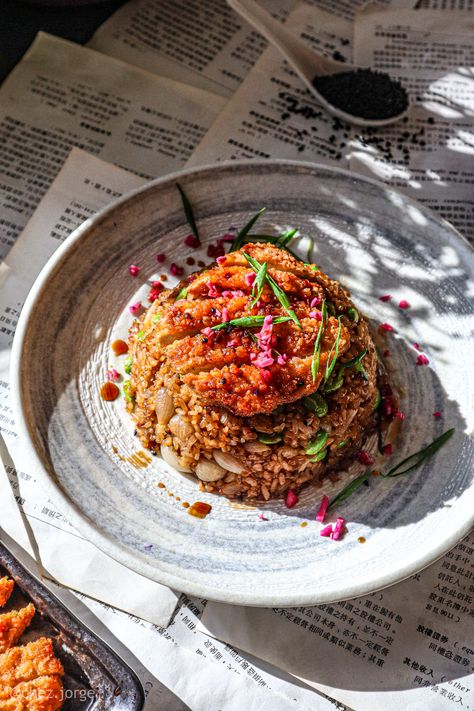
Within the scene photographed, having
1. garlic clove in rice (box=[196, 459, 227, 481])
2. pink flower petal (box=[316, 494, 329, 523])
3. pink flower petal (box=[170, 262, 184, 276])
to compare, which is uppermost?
pink flower petal (box=[170, 262, 184, 276])

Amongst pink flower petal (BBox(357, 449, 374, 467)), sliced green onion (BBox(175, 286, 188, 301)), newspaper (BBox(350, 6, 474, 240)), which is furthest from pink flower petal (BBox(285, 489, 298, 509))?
newspaper (BBox(350, 6, 474, 240))

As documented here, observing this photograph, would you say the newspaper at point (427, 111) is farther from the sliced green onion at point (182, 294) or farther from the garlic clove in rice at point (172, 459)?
the garlic clove in rice at point (172, 459)

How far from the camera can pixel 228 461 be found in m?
2.20

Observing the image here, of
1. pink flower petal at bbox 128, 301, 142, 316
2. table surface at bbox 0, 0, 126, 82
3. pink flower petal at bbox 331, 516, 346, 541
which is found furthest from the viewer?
table surface at bbox 0, 0, 126, 82

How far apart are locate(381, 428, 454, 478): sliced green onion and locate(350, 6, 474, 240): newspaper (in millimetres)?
1121

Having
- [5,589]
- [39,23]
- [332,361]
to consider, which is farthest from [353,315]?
[39,23]

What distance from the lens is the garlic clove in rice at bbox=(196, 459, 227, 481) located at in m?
2.22

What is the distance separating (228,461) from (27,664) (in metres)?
0.91

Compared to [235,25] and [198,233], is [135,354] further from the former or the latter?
[235,25]

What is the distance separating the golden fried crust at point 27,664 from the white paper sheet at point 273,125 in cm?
208

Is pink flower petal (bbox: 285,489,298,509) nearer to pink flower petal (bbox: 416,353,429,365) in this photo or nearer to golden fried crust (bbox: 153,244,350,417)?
golden fried crust (bbox: 153,244,350,417)

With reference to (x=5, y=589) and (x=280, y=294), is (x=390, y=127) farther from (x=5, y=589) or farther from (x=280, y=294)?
(x=5, y=589)

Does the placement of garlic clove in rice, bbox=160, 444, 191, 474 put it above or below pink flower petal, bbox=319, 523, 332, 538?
above

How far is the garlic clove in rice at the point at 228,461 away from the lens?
7.20ft
